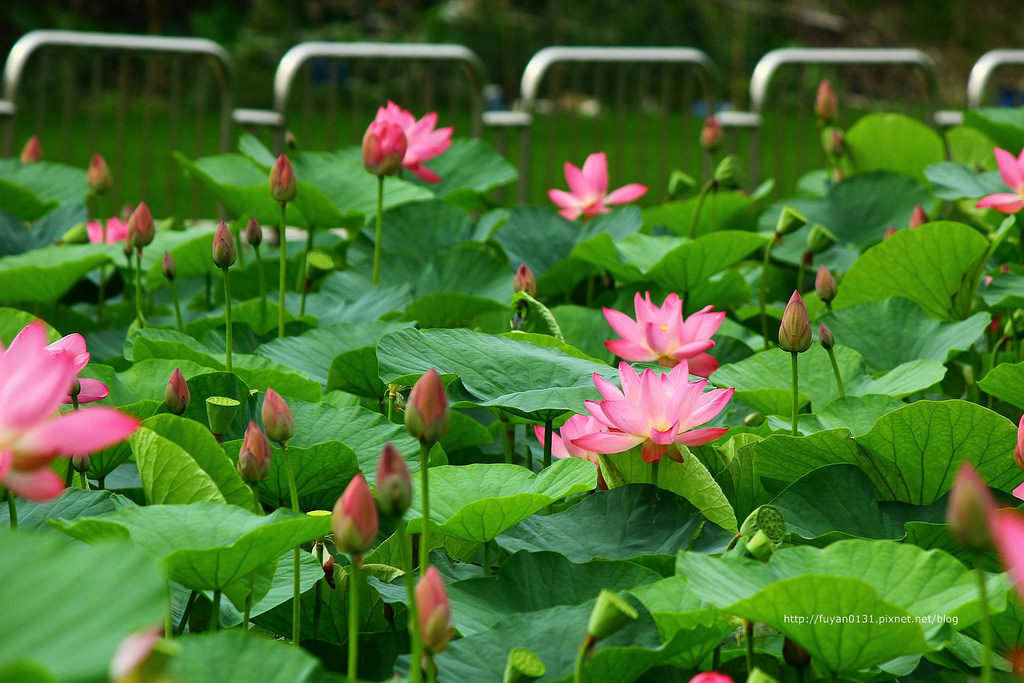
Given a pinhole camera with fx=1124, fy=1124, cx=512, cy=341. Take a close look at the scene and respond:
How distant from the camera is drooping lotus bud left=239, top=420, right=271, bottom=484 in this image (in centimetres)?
59

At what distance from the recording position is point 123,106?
10.5 ft

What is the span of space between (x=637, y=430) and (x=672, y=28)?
8886mm

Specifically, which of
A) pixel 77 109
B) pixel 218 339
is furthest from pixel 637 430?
pixel 77 109

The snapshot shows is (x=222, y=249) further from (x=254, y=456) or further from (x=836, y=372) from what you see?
(x=836, y=372)

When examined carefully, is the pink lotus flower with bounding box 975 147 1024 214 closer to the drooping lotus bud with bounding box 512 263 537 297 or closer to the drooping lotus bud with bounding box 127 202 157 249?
the drooping lotus bud with bounding box 512 263 537 297

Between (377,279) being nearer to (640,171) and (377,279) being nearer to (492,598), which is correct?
(492,598)

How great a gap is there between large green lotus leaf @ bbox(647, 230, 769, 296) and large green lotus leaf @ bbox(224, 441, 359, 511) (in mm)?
448

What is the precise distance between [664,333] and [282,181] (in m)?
0.35

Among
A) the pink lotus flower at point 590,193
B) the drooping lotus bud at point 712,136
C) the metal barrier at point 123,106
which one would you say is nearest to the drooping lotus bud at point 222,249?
the pink lotus flower at point 590,193

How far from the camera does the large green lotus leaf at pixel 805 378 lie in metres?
0.85

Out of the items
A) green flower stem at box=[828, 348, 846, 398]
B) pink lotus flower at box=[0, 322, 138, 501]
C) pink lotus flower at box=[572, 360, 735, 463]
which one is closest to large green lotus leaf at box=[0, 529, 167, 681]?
pink lotus flower at box=[0, 322, 138, 501]

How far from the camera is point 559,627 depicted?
52 centimetres

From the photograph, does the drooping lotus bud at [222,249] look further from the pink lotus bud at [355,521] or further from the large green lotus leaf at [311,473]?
the pink lotus bud at [355,521]

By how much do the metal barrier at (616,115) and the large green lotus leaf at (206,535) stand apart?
8.97 ft
